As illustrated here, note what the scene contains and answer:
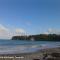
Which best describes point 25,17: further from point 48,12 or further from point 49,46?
point 49,46

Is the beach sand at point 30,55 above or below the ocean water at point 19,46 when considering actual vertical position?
below

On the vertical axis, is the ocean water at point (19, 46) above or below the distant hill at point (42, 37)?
below

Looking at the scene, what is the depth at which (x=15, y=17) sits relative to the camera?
147 cm

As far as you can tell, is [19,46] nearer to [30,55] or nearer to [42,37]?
[30,55]

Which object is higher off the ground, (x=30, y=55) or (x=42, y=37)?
(x=42, y=37)

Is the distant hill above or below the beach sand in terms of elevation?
above

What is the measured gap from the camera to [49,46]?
1.45 meters

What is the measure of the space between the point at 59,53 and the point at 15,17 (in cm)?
57

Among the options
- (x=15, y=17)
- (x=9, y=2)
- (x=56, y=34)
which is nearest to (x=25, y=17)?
(x=15, y=17)

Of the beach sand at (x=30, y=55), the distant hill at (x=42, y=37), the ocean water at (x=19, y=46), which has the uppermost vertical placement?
the distant hill at (x=42, y=37)

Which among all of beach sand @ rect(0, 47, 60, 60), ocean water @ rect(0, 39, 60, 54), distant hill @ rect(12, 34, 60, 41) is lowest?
beach sand @ rect(0, 47, 60, 60)

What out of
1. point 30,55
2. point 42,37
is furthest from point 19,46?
point 42,37

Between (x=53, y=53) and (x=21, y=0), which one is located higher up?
(x=21, y=0)

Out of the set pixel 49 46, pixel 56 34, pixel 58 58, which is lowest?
pixel 58 58
